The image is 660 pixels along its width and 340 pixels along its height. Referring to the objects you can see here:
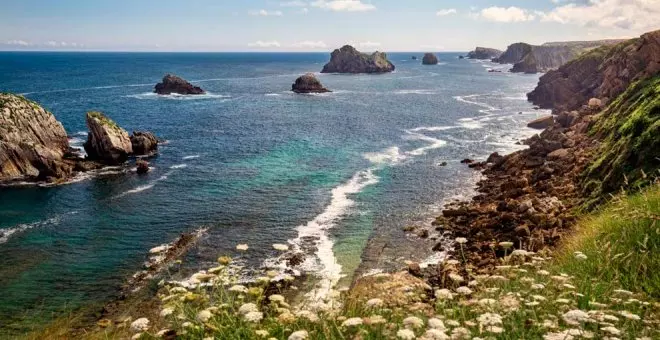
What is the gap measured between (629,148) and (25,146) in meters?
64.6

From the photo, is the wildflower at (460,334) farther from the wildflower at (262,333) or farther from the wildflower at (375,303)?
the wildflower at (262,333)

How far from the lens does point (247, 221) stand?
44.4m

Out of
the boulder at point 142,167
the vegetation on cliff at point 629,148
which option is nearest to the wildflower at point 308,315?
the vegetation on cliff at point 629,148

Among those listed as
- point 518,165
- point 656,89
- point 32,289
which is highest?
point 656,89

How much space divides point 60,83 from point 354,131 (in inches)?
5156

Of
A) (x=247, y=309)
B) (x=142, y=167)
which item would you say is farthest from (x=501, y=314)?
(x=142, y=167)

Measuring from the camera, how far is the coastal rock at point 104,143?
212 ft

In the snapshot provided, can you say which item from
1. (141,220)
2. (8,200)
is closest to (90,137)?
(8,200)

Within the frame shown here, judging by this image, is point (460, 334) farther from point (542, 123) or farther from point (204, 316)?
point (542, 123)

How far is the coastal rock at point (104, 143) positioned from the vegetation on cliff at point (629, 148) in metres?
56.4

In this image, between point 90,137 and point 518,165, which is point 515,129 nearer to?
point 518,165

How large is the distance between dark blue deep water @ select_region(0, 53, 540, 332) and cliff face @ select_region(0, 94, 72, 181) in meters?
4.86

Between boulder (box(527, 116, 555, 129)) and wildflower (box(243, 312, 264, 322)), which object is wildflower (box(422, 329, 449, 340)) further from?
boulder (box(527, 116, 555, 129))

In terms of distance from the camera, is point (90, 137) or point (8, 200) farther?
point (90, 137)
